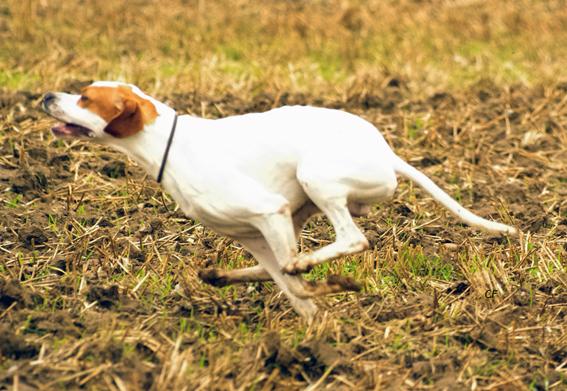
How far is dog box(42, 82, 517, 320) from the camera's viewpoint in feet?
16.0

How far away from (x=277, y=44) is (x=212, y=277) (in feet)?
19.8

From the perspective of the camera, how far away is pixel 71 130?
4.94m

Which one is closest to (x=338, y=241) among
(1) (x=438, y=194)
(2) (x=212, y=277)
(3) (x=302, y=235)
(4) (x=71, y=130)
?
(1) (x=438, y=194)

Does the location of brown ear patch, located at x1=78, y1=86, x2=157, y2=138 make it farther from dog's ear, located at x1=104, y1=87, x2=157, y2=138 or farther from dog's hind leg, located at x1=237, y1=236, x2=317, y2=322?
dog's hind leg, located at x1=237, y1=236, x2=317, y2=322

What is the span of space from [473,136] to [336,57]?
104 inches

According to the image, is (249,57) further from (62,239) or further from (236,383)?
(236,383)

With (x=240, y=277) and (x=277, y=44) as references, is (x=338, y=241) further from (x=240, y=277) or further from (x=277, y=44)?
(x=277, y=44)

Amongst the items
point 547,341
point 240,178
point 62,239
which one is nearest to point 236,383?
point 240,178

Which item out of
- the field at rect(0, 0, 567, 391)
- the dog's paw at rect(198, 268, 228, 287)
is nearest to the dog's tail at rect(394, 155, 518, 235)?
the field at rect(0, 0, 567, 391)

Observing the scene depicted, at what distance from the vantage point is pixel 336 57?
35.7 ft

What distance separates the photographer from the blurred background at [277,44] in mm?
9578

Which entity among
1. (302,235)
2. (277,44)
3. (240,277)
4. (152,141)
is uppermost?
(152,141)

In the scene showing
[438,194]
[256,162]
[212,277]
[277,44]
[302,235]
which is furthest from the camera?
[277,44]

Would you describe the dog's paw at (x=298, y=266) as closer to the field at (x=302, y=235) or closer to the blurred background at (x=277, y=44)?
the field at (x=302, y=235)
